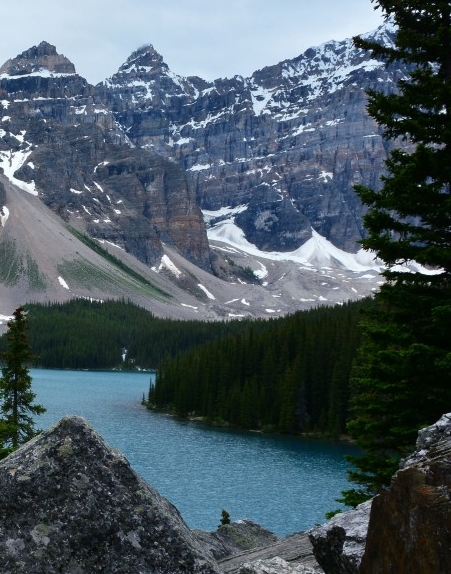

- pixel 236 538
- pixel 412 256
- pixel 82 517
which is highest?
pixel 412 256

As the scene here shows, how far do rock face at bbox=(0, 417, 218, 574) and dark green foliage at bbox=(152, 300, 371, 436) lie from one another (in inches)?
3262

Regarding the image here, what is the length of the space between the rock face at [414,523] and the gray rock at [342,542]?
897 millimetres

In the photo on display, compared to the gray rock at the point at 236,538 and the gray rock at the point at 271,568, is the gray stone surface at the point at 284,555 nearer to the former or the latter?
the gray rock at the point at 271,568

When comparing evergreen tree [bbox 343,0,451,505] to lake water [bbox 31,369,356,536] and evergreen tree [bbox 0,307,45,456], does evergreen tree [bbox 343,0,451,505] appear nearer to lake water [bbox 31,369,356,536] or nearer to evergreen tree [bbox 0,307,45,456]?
lake water [bbox 31,369,356,536]

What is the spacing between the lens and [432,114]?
52.2ft

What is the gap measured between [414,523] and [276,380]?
9571cm

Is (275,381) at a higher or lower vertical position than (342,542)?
lower

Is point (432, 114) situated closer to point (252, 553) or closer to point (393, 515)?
point (252, 553)

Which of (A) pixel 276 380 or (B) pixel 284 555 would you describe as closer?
(B) pixel 284 555

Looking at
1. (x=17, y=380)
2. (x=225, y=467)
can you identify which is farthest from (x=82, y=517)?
(x=225, y=467)

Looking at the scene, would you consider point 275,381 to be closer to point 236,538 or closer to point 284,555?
point 236,538

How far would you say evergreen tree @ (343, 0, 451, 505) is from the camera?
14430 millimetres

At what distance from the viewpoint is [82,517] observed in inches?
A: 211

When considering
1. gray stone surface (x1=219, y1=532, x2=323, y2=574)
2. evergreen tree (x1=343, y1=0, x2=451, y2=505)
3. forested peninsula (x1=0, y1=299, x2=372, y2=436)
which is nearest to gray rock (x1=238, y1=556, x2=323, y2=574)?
gray stone surface (x1=219, y1=532, x2=323, y2=574)
